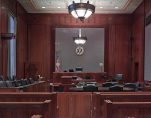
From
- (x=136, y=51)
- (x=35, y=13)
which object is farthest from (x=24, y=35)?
(x=136, y=51)

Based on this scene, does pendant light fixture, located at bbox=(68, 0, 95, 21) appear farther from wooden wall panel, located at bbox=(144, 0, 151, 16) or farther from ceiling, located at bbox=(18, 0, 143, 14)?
wooden wall panel, located at bbox=(144, 0, 151, 16)

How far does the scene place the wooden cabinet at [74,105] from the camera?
18.6 feet

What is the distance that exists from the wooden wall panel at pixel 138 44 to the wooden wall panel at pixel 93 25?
69 cm

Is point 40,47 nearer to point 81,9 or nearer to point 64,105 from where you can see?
point 81,9

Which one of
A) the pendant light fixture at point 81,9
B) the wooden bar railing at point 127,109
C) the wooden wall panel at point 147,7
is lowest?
the wooden bar railing at point 127,109

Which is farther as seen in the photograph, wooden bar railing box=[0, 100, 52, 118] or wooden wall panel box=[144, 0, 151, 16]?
wooden wall panel box=[144, 0, 151, 16]

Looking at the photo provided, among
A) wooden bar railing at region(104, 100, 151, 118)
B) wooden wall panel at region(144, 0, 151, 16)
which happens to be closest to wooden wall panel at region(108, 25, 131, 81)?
wooden wall panel at region(144, 0, 151, 16)

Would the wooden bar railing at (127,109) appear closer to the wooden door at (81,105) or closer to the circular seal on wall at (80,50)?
the wooden door at (81,105)

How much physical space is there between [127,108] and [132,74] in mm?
12714

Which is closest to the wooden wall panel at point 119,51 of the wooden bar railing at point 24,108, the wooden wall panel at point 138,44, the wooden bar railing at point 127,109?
the wooden wall panel at point 138,44

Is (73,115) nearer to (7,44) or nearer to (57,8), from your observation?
(7,44)

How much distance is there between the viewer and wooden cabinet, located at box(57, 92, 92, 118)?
5676 millimetres

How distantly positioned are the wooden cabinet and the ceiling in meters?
8.07

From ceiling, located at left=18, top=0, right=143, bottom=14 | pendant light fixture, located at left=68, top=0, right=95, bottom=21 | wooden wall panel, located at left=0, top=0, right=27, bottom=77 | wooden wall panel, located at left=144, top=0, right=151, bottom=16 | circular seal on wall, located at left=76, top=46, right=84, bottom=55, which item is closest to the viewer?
pendant light fixture, located at left=68, top=0, right=95, bottom=21
